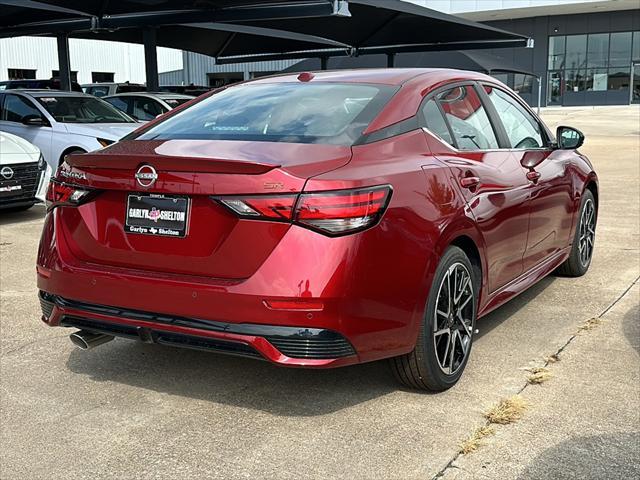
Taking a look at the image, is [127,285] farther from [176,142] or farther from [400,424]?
[400,424]

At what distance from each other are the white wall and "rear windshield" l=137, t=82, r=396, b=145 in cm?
4065

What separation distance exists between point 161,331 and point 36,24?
54.7ft

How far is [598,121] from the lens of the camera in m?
33.2

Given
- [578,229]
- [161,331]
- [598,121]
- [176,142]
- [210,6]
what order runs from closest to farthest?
1. [161,331]
2. [176,142]
3. [578,229]
4. [210,6]
5. [598,121]

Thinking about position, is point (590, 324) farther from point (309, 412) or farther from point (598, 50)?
point (598, 50)

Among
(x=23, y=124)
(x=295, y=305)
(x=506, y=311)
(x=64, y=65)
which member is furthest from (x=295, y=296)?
(x=64, y=65)

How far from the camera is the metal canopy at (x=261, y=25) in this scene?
14023 millimetres

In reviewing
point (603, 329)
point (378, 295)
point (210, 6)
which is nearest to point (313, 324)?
point (378, 295)

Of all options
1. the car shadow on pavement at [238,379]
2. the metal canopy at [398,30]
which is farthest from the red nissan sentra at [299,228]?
the metal canopy at [398,30]

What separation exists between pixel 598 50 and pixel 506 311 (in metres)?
48.4

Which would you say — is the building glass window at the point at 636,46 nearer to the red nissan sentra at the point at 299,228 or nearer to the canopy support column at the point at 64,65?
the canopy support column at the point at 64,65

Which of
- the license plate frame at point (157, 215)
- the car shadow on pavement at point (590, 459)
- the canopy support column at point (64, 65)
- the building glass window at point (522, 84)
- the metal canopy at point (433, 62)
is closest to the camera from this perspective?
the car shadow on pavement at point (590, 459)

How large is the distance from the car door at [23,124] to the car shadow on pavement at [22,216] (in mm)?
1266

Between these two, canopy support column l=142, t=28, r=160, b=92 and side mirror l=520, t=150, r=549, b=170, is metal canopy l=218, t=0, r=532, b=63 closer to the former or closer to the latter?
canopy support column l=142, t=28, r=160, b=92
